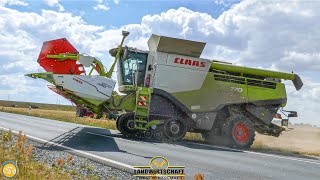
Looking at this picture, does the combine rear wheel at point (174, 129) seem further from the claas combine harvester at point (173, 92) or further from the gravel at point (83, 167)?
the gravel at point (83, 167)

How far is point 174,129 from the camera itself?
15102 mm

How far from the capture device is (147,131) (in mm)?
15172

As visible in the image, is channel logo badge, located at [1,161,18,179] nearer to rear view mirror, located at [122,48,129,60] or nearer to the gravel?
the gravel

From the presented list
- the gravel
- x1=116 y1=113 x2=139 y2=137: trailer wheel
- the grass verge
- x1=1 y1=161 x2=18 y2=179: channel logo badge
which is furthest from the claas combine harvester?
x1=1 y1=161 x2=18 y2=179: channel logo badge

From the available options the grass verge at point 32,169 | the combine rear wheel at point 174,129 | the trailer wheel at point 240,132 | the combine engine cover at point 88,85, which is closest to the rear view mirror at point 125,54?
the combine engine cover at point 88,85

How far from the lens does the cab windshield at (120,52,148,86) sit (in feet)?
52.4

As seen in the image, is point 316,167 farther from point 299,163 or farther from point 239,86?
point 239,86

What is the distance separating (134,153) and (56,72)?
6107 mm

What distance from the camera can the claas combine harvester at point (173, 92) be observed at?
1508 centimetres

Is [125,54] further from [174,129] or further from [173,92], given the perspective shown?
[174,129]

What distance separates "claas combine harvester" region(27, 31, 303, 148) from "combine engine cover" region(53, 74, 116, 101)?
0.04 meters

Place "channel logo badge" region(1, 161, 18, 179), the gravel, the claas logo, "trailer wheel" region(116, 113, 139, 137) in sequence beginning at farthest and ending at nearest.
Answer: the claas logo → "trailer wheel" region(116, 113, 139, 137) → the gravel → "channel logo badge" region(1, 161, 18, 179)

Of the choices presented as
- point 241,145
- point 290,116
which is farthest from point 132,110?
point 290,116

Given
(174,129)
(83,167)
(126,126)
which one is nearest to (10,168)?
(83,167)
